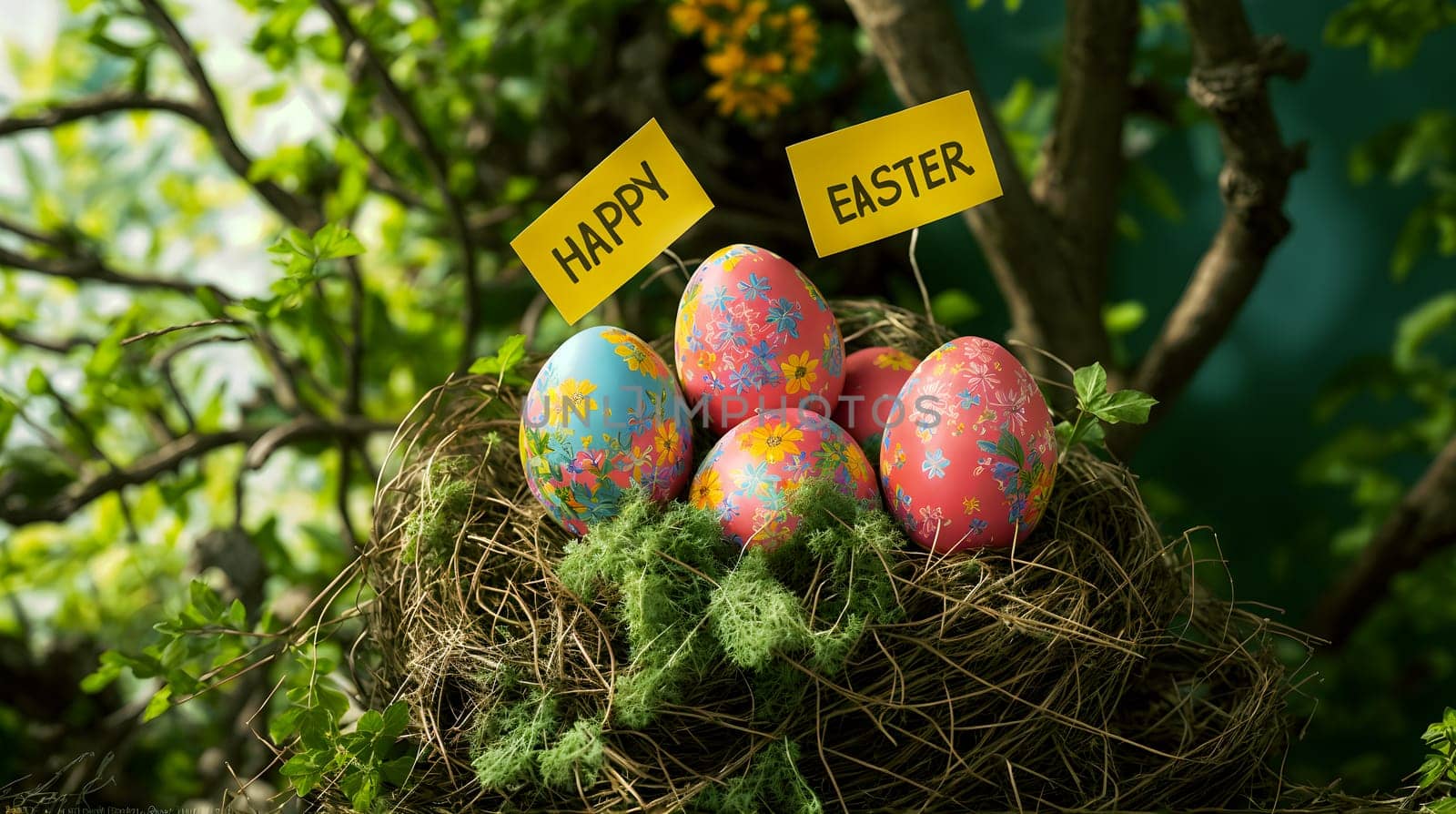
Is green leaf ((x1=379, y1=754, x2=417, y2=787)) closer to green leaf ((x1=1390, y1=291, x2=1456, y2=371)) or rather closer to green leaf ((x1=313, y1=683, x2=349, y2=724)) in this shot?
green leaf ((x1=313, y1=683, x2=349, y2=724))

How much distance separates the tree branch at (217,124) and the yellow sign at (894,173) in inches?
27.6

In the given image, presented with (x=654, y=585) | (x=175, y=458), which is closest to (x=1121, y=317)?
(x=654, y=585)

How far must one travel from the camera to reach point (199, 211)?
6.48 feet

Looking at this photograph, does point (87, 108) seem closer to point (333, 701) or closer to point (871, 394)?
point (333, 701)

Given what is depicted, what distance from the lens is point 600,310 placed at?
1.44 m

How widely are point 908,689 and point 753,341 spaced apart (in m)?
0.29

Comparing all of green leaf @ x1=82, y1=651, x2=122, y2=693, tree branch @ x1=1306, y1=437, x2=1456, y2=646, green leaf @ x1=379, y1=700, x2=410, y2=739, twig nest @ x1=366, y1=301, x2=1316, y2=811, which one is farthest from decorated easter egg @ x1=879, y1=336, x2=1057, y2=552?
tree branch @ x1=1306, y1=437, x2=1456, y2=646

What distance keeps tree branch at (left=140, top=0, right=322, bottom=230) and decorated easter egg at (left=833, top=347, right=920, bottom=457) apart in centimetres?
76

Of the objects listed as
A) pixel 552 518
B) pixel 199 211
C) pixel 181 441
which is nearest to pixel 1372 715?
pixel 552 518

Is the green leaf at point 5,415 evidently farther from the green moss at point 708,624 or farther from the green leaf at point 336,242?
the green moss at point 708,624

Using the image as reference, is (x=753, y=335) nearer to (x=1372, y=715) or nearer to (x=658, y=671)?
(x=658, y=671)

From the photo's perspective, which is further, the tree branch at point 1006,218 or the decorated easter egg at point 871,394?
the tree branch at point 1006,218

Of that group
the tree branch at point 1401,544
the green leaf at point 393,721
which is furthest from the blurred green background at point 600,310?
the green leaf at point 393,721

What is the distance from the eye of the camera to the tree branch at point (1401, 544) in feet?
4.28
